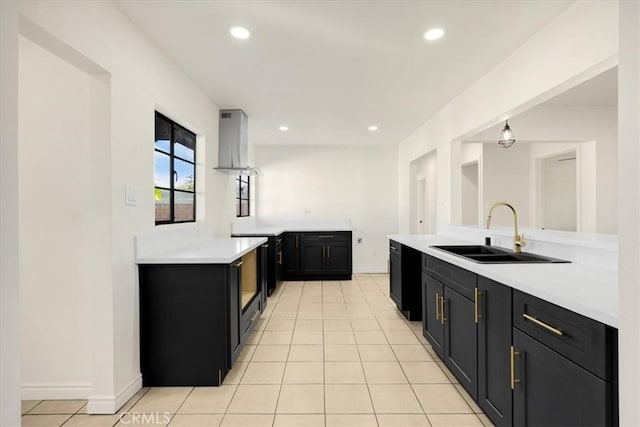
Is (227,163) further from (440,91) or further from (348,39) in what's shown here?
(440,91)

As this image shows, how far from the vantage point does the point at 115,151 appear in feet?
6.81

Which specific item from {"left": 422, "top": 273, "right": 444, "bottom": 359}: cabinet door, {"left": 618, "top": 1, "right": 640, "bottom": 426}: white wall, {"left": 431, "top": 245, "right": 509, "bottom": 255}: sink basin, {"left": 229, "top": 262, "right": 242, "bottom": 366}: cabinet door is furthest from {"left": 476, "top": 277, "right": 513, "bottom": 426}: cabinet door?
{"left": 229, "top": 262, "right": 242, "bottom": 366}: cabinet door

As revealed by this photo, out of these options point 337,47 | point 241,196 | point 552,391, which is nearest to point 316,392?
point 552,391

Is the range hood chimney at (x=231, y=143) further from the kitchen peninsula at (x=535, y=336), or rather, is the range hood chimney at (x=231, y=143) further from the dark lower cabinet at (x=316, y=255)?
the kitchen peninsula at (x=535, y=336)

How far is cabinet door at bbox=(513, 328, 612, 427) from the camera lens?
3.54ft

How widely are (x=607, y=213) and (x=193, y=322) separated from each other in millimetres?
4987

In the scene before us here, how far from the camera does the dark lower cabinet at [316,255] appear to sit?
5844 millimetres

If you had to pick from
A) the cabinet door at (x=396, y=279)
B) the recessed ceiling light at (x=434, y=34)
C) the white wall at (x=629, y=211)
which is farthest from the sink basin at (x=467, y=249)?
the white wall at (x=629, y=211)

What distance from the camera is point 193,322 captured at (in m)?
2.32

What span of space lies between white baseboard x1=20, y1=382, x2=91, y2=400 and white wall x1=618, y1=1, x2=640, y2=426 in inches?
108

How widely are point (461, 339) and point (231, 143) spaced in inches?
132

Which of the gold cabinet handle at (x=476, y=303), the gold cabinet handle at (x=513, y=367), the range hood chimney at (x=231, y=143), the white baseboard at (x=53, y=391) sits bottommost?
the white baseboard at (x=53, y=391)

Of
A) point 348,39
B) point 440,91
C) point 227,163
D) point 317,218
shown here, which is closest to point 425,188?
point 317,218

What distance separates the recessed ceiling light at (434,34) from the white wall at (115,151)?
2.04 metres
